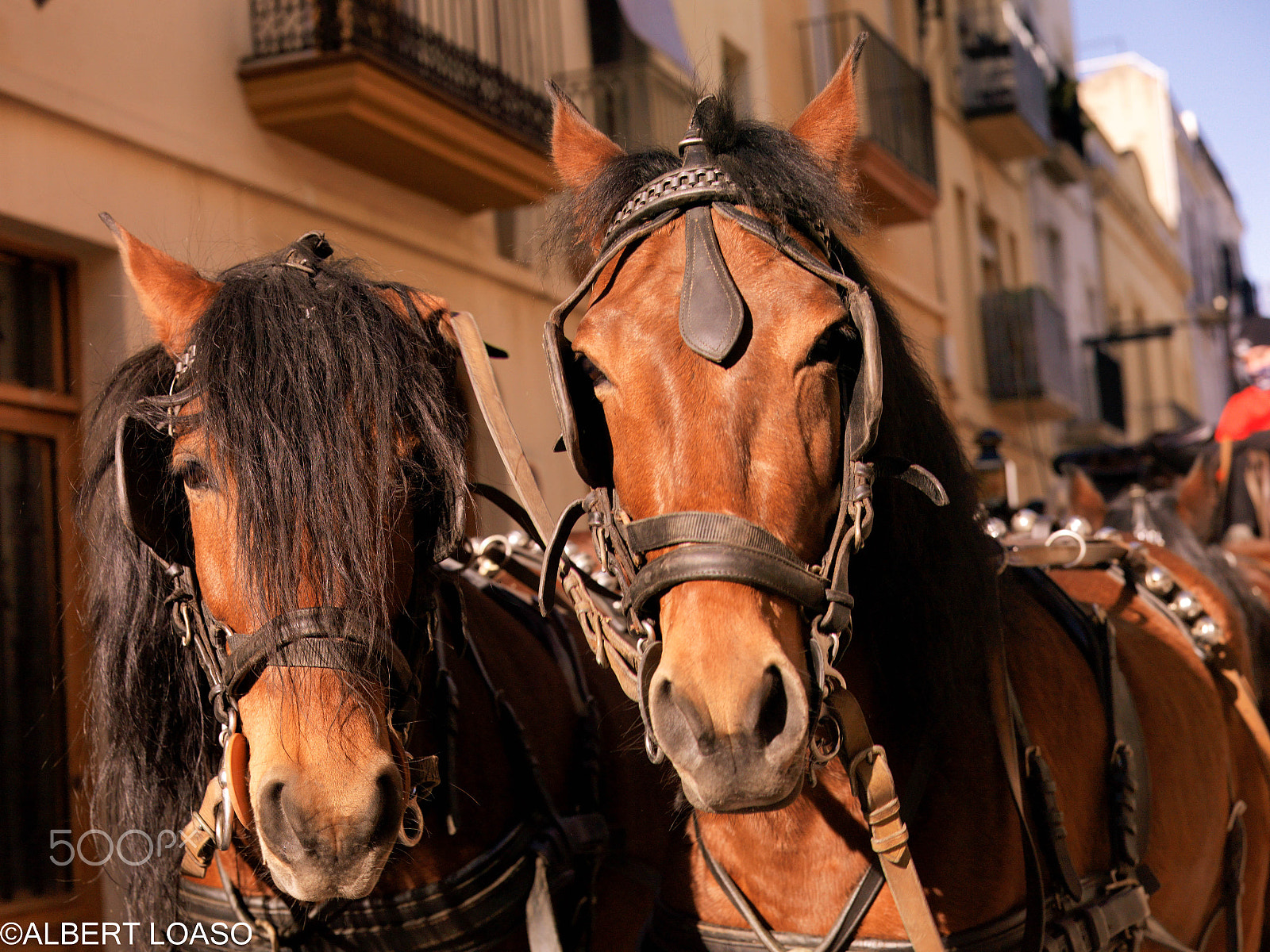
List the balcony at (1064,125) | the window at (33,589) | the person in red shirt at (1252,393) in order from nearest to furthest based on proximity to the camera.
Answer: the window at (33,589) < the person in red shirt at (1252,393) < the balcony at (1064,125)

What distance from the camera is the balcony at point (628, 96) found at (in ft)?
27.8

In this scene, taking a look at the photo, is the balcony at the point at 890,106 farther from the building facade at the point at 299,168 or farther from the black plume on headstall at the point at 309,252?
the black plume on headstall at the point at 309,252

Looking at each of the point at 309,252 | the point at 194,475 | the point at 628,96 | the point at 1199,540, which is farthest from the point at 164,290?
the point at 628,96

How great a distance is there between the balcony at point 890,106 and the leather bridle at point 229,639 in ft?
32.3

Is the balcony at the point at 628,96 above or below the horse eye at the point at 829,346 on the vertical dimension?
above

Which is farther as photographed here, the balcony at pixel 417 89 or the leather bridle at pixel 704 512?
the balcony at pixel 417 89

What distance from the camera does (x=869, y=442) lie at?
6.19 ft

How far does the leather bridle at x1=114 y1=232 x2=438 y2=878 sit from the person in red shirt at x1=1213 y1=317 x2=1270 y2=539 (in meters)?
3.99

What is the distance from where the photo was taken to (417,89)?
671 centimetres

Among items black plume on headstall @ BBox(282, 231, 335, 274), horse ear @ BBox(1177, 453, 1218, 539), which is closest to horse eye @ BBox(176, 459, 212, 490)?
black plume on headstall @ BBox(282, 231, 335, 274)

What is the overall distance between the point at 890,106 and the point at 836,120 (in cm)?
1086

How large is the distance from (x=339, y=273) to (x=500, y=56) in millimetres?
5753

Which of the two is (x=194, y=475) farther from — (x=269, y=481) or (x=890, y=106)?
(x=890, y=106)

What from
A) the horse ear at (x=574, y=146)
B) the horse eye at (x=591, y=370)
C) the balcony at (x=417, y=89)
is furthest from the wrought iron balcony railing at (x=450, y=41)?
the horse eye at (x=591, y=370)
